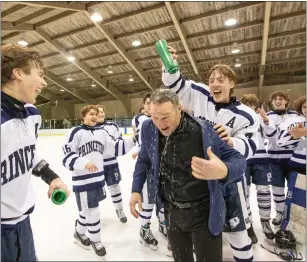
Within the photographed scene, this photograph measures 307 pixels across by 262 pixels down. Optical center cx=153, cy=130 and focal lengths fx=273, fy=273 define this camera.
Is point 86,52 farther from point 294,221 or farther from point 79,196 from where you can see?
point 294,221

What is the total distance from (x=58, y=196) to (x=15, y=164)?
288 millimetres

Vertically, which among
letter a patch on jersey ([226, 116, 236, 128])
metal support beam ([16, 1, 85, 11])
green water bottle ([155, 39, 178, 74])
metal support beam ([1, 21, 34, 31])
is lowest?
letter a patch on jersey ([226, 116, 236, 128])

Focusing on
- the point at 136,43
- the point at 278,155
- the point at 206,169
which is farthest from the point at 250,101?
the point at 136,43

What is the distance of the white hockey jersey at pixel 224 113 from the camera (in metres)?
1.51

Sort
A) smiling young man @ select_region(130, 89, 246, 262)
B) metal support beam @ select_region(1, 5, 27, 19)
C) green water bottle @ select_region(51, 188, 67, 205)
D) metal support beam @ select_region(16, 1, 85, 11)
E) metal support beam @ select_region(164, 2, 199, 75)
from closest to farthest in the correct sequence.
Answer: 1. smiling young man @ select_region(130, 89, 246, 262)
2. green water bottle @ select_region(51, 188, 67, 205)
3. metal support beam @ select_region(16, 1, 85, 11)
4. metal support beam @ select_region(164, 2, 199, 75)
5. metal support beam @ select_region(1, 5, 27, 19)

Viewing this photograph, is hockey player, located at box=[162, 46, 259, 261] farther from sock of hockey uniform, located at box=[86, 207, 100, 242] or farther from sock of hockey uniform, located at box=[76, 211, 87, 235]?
sock of hockey uniform, located at box=[76, 211, 87, 235]

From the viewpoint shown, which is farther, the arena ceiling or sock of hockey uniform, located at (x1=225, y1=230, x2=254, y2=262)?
the arena ceiling

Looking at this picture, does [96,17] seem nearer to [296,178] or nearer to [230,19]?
[230,19]

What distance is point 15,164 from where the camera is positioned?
107cm

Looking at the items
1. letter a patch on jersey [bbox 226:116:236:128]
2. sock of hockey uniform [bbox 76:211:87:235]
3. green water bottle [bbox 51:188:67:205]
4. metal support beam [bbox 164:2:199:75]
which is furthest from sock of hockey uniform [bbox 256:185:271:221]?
metal support beam [bbox 164:2:199:75]

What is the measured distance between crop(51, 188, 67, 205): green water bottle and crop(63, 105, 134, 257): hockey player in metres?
0.82

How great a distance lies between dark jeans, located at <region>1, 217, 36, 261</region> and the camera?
1096mm

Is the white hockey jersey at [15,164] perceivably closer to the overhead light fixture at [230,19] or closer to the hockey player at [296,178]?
the hockey player at [296,178]

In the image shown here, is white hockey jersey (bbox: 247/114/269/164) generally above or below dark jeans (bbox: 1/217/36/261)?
above
